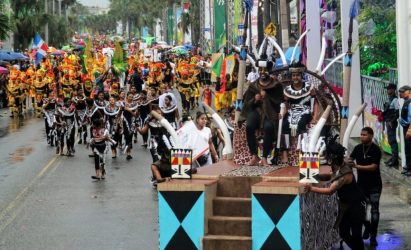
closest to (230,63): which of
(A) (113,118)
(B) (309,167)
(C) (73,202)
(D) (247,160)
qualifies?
(A) (113,118)

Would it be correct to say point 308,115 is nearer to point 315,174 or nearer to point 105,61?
point 315,174

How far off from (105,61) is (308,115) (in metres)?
43.4

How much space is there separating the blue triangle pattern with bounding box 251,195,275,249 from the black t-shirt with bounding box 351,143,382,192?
2870mm

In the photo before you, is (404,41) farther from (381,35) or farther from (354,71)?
(354,71)

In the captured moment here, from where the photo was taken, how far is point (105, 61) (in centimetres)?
5759

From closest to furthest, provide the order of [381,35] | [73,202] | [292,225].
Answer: [292,225]
[73,202]
[381,35]

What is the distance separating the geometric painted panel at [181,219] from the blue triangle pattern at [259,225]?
2.27ft

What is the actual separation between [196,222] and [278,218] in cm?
108

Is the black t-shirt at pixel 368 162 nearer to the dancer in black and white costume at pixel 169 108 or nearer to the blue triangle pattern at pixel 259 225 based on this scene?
the blue triangle pattern at pixel 259 225

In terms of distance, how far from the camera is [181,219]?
39.6 feet

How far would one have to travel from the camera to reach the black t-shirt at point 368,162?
45.9 feet

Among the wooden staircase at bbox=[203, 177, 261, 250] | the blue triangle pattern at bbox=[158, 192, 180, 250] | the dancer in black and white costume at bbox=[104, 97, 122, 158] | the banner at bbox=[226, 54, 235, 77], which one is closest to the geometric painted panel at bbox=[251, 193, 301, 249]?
the wooden staircase at bbox=[203, 177, 261, 250]

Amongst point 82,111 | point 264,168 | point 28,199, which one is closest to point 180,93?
point 82,111

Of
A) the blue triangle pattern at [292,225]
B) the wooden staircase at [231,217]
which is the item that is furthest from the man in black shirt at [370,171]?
the blue triangle pattern at [292,225]
